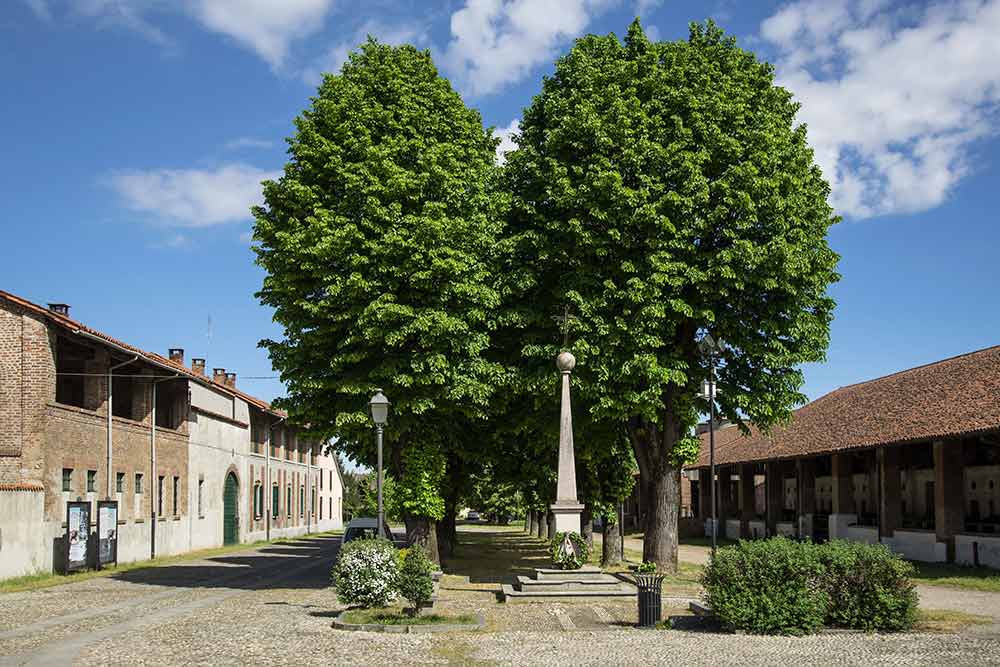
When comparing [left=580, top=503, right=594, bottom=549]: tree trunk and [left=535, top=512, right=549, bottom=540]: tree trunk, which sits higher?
[left=580, top=503, right=594, bottom=549]: tree trunk

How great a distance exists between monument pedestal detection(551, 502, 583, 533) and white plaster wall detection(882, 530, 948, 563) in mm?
13793

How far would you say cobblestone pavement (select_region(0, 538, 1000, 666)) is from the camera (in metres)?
13.4

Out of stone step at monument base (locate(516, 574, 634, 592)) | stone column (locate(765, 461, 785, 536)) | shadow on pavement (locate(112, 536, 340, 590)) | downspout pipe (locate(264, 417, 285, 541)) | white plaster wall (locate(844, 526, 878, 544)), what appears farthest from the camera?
downspout pipe (locate(264, 417, 285, 541))

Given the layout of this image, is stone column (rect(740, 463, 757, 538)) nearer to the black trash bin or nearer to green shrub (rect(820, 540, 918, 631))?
the black trash bin

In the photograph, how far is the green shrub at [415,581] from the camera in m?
17.2

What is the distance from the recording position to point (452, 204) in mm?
24500

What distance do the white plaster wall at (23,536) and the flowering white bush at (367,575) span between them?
1245cm

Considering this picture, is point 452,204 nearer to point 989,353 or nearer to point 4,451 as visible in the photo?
point 4,451

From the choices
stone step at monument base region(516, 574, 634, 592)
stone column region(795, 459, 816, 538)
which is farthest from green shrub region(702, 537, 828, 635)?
stone column region(795, 459, 816, 538)

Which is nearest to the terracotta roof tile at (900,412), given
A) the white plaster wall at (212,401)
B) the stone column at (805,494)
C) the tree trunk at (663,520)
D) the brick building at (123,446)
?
the stone column at (805,494)

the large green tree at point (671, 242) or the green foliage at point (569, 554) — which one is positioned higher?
the large green tree at point (671, 242)

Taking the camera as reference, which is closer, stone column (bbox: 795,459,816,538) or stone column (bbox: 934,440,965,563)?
A: stone column (bbox: 934,440,965,563)

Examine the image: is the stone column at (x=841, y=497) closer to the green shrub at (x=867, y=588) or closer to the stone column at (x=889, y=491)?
the stone column at (x=889, y=491)

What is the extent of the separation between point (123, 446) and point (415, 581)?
20982mm
